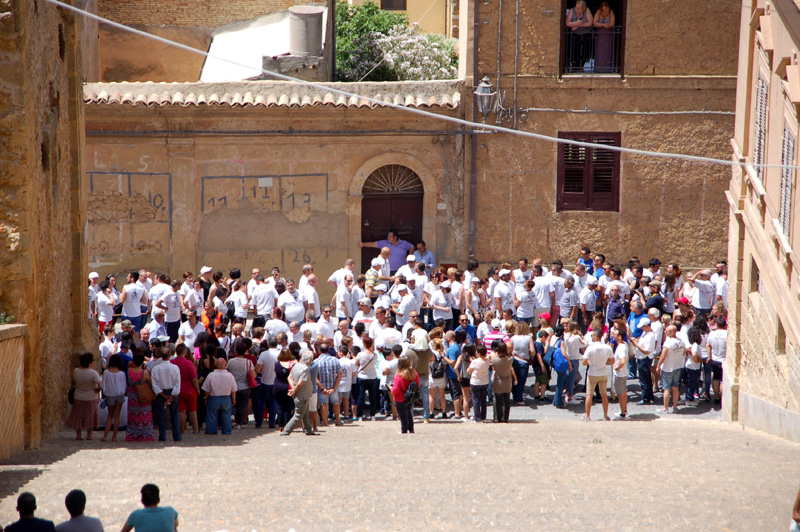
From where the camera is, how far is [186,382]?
13.7m

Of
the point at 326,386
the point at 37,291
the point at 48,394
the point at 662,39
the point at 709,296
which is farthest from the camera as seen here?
the point at 662,39

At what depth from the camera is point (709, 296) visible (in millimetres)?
18266

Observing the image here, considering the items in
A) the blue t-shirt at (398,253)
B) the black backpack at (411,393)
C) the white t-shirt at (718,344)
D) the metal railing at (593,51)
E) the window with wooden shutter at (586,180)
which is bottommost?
the black backpack at (411,393)

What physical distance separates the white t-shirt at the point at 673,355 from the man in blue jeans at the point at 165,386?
7.61 meters

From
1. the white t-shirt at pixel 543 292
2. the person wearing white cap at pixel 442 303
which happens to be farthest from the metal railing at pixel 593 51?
the person wearing white cap at pixel 442 303

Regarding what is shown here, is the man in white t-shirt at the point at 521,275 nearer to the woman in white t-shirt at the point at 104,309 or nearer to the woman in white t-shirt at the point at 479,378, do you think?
the woman in white t-shirt at the point at 479,378

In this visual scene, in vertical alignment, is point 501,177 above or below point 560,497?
above

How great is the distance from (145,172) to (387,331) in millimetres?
7922

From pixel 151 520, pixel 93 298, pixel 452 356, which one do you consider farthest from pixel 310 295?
pixel 151 520

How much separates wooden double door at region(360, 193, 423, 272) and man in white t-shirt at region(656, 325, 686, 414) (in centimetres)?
710

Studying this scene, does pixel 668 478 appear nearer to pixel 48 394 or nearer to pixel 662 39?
pixel 48 394

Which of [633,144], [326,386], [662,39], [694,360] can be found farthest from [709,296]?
[326,386]

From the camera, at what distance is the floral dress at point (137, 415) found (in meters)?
13.1

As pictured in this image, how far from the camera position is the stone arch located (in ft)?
70.0
